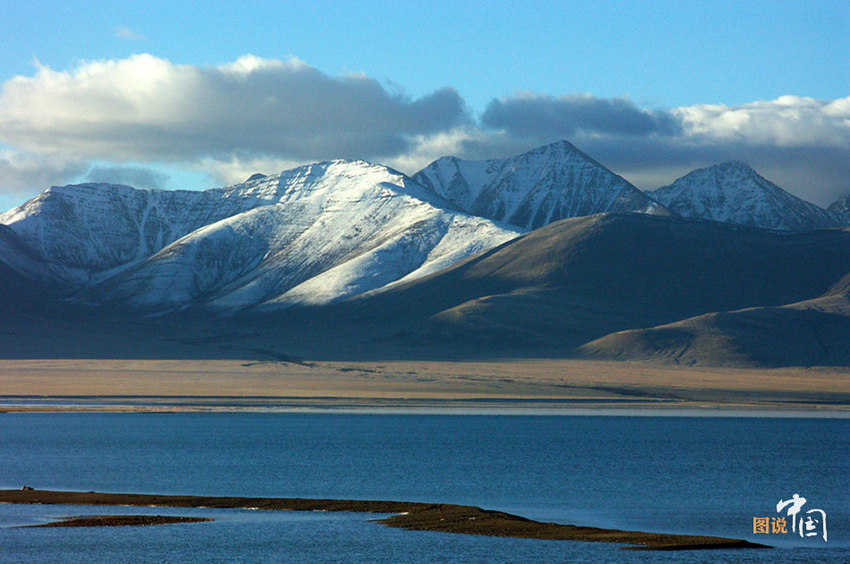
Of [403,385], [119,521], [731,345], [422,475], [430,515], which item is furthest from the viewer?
[731,345]

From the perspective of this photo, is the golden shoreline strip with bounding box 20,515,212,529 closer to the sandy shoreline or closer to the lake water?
the lake water

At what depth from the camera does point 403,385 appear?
140 meters

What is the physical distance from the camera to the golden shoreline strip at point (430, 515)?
130ft

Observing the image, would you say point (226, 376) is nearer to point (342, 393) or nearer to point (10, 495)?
point (342, 393)

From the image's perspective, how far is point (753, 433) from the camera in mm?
91375

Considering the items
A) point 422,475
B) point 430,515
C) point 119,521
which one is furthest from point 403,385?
point 119,521

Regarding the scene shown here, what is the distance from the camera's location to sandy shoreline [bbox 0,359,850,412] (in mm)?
117312

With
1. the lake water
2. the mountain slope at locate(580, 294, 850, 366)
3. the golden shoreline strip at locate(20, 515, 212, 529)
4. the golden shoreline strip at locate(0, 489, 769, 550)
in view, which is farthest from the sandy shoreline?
the golden shoreline strip at locate(20, 515, 212, 529)

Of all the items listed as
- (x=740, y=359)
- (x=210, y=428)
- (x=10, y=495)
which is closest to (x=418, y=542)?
(x=10, y=495)

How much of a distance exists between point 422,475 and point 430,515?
15478 millimetres

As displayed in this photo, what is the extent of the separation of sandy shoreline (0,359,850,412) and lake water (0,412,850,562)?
1352 centimetres

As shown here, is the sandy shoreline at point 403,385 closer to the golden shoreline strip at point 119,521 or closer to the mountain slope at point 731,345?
the mountain slope at point 731,345

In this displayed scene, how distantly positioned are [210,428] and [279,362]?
88135 millimetres

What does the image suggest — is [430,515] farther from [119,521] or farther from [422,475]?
[422,475]
